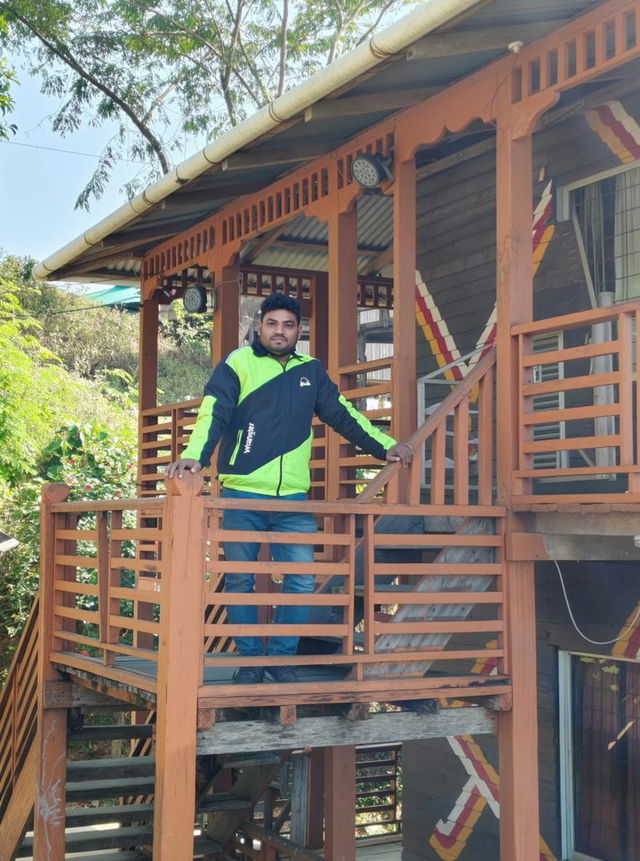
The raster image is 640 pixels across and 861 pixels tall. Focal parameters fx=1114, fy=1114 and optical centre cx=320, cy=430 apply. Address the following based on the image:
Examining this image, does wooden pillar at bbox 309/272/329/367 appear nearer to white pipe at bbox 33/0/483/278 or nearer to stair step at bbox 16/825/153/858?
white pipe at bbox 33/0/483/278

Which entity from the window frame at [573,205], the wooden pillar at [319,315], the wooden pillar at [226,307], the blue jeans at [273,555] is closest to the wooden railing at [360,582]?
the blue jeans at [273,555]

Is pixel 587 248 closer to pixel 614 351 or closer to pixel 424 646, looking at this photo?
pixel 614 351

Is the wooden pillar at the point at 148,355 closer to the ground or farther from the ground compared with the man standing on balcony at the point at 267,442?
farther from the ground

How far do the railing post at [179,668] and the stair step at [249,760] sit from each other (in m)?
3.19

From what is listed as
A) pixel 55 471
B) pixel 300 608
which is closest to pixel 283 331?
pixel 300 608

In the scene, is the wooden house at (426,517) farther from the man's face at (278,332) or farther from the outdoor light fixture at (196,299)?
the man's face at (278,332)

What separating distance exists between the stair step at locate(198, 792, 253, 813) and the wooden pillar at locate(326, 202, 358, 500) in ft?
9.31

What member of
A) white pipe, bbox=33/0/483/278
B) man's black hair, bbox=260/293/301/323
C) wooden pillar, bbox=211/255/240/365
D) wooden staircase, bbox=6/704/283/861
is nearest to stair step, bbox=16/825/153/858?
wooden staircase, bbox=6/704/283/861

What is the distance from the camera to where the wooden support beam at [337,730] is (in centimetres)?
538

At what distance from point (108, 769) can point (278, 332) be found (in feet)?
12.2

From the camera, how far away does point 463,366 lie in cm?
943

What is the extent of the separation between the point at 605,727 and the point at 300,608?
3.11 meters

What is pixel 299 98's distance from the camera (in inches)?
272

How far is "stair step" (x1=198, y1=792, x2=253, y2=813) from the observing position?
28.7 feet
